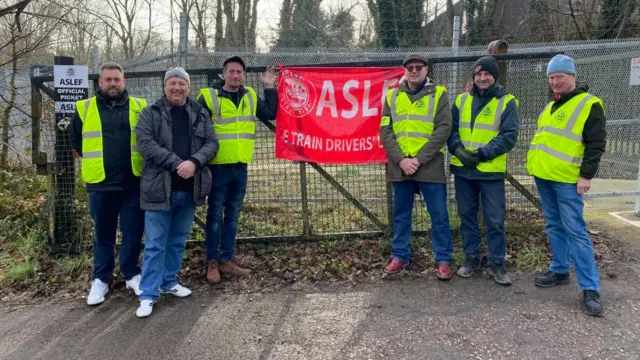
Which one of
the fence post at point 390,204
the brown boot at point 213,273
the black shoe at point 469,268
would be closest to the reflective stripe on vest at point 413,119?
the fence post at point 390,204

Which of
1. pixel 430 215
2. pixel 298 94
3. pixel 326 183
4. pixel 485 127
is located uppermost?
pixel 298 94

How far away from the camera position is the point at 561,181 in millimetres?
3799

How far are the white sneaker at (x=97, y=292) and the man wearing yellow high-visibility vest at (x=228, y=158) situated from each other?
3.18 feet

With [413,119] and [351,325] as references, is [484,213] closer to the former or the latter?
[413,119]

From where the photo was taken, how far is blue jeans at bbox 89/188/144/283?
4.01 m

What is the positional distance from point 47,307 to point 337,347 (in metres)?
2.78

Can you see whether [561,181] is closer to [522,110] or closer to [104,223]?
[522,110]

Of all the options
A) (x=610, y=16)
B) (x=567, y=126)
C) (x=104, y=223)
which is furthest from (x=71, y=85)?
(x=610, y=16)

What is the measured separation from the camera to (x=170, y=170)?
373 cm

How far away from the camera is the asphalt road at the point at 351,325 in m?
3.19

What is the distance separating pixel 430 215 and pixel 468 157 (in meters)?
0.71

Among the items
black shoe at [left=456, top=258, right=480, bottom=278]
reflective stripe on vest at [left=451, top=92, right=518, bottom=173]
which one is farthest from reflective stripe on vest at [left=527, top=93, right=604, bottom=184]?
black shoe at [left=456, top=258, right=480, bottom=278]

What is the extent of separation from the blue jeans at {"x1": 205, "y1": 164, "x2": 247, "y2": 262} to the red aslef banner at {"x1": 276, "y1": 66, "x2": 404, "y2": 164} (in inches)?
32.0

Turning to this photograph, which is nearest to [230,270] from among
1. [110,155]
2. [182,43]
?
[110,155]
